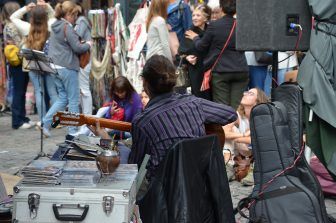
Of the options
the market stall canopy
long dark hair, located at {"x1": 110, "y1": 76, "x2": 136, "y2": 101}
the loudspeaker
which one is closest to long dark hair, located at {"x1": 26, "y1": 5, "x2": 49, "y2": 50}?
long dark hair, located at {"x1": 110, "y1": 76, "x2": 136, "y2": 101}

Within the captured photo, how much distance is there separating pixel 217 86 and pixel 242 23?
2.24 metres

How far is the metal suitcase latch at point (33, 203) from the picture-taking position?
10.6 ft

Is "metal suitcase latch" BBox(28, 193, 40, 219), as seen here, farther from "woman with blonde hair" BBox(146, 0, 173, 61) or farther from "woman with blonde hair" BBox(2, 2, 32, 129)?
"woman with blonde hair" BBox(2, 2, 32, 129)

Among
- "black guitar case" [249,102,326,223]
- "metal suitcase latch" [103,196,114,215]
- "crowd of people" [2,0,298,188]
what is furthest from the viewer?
"crowd of people" [2,0,298,188]

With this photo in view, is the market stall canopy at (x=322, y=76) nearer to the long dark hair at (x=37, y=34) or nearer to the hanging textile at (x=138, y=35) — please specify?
the hanging textile at (x=138, y=35)

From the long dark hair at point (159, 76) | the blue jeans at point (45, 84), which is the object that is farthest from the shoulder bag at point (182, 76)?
the long dark hair at point (159, 76)

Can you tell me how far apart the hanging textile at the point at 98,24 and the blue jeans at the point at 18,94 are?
3.72ft

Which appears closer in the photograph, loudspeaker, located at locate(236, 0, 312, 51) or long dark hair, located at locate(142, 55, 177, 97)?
long dark hair, located at locate(142, 55, 177, 97)

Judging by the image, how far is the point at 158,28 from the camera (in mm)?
7738

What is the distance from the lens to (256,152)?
450 cm

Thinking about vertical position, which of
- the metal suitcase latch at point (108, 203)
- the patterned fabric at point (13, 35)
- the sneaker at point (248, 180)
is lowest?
the sneaker at point (248, 180)

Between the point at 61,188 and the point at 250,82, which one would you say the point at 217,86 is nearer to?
the point at 250,82

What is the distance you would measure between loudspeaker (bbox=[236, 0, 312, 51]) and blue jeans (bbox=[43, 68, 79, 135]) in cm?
356

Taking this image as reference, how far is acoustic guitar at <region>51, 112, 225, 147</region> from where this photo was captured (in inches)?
158
